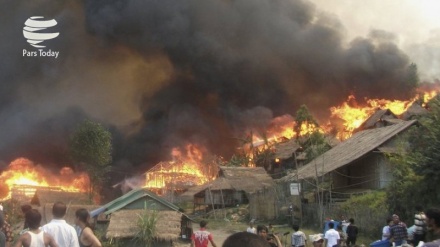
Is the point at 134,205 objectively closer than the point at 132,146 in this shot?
Yes

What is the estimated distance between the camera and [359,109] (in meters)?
46.0

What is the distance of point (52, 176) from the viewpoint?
Answer: 43250 mm

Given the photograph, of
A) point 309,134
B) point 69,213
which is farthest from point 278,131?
point 69,213

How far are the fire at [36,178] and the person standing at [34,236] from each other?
3651 cm

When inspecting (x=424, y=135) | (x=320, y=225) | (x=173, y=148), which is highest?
(x=173, y=148)

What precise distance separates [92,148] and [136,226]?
21.9 m

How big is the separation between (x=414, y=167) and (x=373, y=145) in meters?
10.0

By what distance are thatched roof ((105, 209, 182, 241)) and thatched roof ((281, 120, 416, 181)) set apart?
9.21 meters

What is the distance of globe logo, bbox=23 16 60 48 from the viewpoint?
46.0 metres

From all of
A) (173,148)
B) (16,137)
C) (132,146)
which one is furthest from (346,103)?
(16,137)

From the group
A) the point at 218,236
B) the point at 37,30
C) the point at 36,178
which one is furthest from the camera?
the point at 37,30

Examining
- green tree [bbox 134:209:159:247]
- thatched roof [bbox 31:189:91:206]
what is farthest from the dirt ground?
thatched roof [bbox 31:189:91:206]

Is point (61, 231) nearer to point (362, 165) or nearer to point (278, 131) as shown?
point (362, 165)

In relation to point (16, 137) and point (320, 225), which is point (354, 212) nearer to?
point (320, 225)
